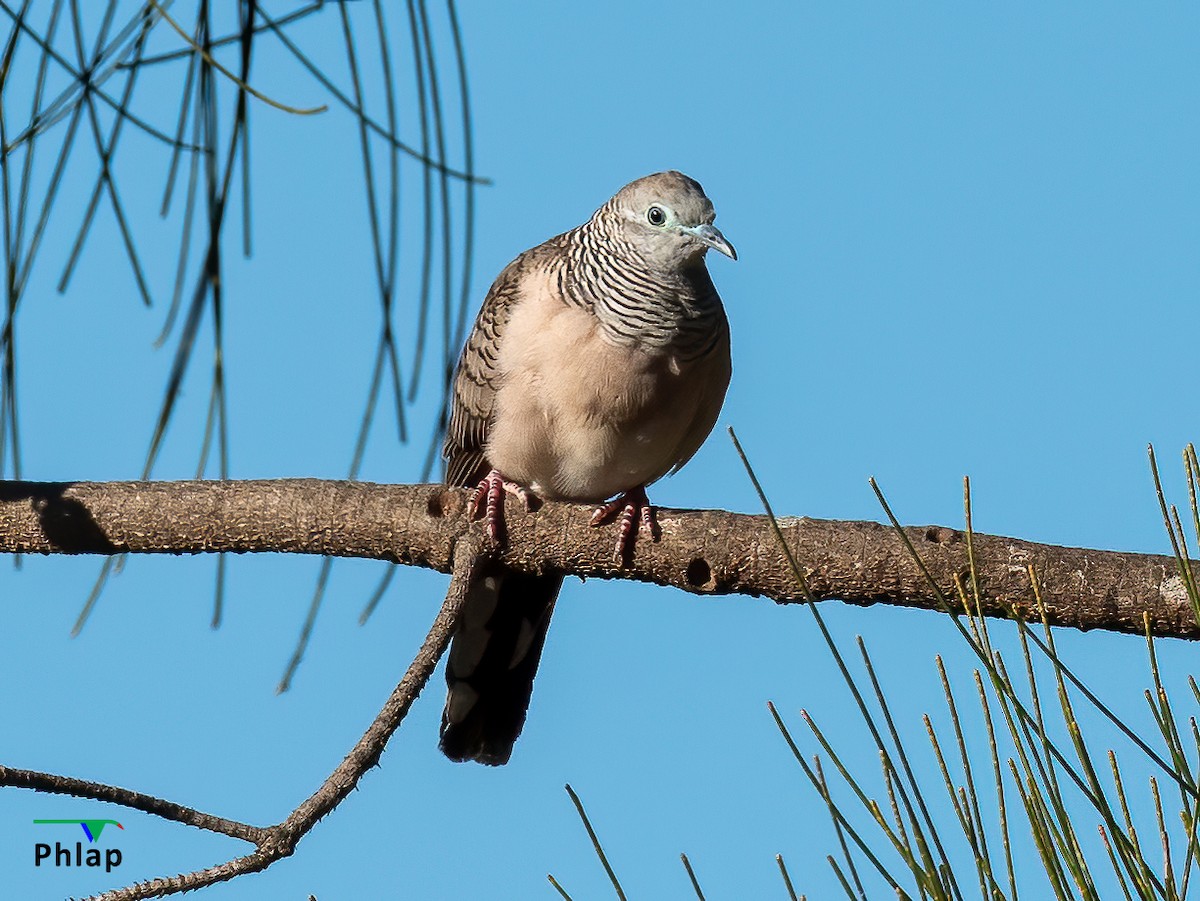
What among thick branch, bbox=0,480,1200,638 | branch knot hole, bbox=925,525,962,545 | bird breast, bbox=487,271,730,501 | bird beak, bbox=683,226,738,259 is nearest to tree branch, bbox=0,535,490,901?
thick branch, bbox=0,480,1200,638

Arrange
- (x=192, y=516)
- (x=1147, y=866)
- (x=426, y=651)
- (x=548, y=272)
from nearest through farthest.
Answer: (x=1147, y=866), (x=426, y=651), (x=192, y=516), (x=548, y=272)

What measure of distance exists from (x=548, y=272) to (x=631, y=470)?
0.60 meters

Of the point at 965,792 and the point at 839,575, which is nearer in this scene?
the point at 965,792

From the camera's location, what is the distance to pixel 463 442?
4.20 m

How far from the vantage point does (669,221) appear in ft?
13.2

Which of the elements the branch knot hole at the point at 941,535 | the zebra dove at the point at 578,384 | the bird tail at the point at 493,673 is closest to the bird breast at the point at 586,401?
the zebra dove at the point at 578,384

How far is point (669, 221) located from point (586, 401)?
56 centimetres

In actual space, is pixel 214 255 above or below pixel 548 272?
below

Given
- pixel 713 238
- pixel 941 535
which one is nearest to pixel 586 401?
pixel 713 238

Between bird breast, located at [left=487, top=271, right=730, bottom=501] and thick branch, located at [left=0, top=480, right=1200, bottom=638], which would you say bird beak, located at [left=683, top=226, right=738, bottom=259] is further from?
thick branch, located at [left=0, top=480, right=1200, bottom=638]

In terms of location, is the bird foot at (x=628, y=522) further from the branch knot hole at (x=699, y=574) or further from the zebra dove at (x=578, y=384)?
the zebra dove at (x=578, y=384)

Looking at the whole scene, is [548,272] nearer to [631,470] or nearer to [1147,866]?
[631,470]

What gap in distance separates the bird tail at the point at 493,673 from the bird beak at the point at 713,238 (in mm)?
1050

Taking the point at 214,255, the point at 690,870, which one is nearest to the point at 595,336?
the point at 214,255
